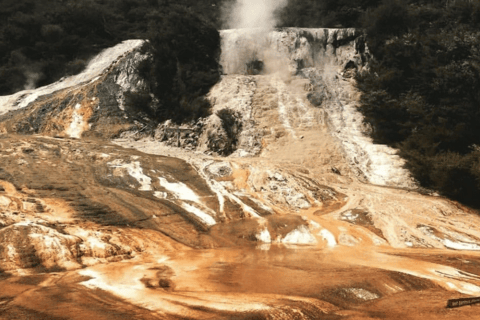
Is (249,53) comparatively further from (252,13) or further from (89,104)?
(252,13)

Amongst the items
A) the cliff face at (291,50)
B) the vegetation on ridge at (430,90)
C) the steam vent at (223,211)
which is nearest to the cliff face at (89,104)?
the steam vent at (223,211)

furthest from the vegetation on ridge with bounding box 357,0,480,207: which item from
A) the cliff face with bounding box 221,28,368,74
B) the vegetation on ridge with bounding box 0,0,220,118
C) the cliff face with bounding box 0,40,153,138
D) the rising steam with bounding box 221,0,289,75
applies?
the cliff face with bounding box 0,40,153,138

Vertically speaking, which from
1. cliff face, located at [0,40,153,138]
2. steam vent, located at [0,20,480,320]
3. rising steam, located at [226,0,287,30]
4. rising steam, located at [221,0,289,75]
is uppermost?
rising steam, located at [226,0,287,30]

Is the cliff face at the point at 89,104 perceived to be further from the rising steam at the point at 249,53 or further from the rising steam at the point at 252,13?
the rising steam at the point at 252,13

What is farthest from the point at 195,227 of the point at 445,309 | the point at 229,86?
the point at 229,86

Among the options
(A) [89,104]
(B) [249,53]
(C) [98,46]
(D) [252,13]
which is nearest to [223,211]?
(A) [89,104]

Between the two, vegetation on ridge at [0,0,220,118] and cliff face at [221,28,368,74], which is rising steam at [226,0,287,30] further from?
vegetation on ridge at [0,0,220,118]

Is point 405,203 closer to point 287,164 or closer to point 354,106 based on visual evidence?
point 287,164
